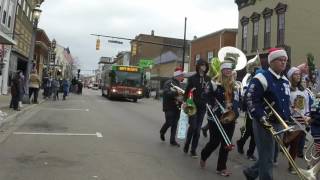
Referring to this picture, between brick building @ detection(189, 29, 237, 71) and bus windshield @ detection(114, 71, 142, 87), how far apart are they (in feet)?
38.1

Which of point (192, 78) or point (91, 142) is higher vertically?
point (192, 78)

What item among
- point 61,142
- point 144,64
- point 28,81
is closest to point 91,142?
point 61,142

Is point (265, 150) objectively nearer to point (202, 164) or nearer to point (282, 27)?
point (202, 164)

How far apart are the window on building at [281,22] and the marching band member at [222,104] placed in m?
23.6

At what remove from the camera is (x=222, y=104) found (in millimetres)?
8289

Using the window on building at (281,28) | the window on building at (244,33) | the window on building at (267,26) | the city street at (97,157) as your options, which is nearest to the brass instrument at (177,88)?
the city street at (97,157)

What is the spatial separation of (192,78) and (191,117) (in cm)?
74

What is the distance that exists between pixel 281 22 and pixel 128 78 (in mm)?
11131

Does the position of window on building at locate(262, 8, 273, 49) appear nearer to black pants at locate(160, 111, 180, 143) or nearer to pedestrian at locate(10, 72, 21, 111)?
pedestrian at locate(10, 72, 21, 111)

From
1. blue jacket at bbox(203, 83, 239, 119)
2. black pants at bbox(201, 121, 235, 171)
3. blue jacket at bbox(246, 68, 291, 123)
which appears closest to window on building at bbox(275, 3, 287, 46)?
blue jacket at bbox(203, 83, 239, 119)

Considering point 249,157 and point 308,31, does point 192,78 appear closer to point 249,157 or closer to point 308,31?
point 249,157

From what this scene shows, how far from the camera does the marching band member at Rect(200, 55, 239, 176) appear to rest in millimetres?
8062

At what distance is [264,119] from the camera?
5.82 metres

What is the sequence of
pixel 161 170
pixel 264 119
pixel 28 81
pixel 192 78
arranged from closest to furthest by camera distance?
pixel 264 119
pixel 161 170
pixel 192 78
pixel 28 81
